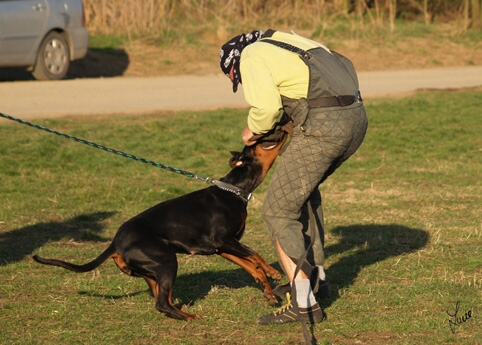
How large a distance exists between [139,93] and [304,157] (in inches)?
397

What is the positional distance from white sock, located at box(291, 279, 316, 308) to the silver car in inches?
411

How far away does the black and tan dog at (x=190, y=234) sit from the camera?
554cm

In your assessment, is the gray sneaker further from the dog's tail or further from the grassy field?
the dog's tail

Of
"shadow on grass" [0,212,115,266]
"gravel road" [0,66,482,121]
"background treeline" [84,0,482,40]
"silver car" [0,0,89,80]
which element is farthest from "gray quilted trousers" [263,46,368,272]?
"background treeline" [84,0,482,40]

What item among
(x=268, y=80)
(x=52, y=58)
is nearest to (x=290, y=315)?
(x=268, y=80)

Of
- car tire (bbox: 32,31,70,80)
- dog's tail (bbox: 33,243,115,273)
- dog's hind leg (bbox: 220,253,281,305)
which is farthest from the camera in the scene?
car tire (bbox: 32,31,70,80)

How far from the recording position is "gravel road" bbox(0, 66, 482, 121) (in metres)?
13.4

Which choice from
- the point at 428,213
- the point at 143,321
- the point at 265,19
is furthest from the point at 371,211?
the point at 265,19

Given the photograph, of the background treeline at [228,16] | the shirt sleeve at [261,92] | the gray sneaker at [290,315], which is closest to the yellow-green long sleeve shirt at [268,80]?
the shirt sleeve at [261,92]

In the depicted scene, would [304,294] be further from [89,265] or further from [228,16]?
[228,16]

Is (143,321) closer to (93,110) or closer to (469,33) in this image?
(93,110)

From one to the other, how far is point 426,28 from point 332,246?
1757 centimetres

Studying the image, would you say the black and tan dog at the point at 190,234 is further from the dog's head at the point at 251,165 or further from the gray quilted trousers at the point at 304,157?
the gray quilted trousers at the point at 304,157

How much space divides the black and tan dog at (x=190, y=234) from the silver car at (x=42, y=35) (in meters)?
9.61
